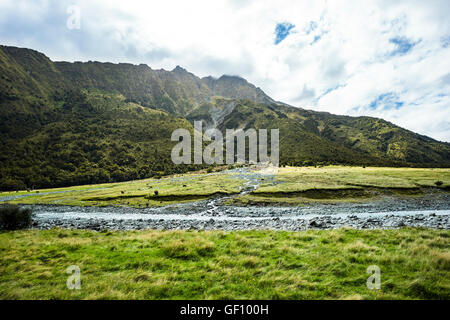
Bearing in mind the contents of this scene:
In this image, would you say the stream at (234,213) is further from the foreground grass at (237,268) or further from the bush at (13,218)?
the foreground grass at (237,268)

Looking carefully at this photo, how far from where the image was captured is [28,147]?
136 metres

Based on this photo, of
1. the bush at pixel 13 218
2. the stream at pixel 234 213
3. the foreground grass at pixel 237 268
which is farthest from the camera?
the stream at pixel 234 213

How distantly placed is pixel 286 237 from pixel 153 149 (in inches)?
6049

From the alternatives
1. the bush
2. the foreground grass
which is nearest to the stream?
the bush

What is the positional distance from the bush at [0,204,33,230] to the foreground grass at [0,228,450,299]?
34.0 ft

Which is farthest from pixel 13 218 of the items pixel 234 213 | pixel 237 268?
pixel 234 213

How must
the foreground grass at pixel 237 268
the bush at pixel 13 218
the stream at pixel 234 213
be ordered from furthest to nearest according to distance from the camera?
the stream at pixel 234 213 → the bush at pixel 13 218 → the foreground grass at pixel 237 268

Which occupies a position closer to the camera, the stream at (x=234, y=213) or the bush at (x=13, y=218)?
the bush at (x=13, y=218)

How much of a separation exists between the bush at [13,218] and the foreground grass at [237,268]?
10.4 metres

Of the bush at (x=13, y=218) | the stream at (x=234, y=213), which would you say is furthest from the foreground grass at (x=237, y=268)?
the stream at (x=234, y=213)

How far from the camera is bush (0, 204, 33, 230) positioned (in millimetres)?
20750

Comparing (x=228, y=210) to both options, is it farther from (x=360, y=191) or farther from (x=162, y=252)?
(x=360, y=191)

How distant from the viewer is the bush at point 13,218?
2075 centimetres
